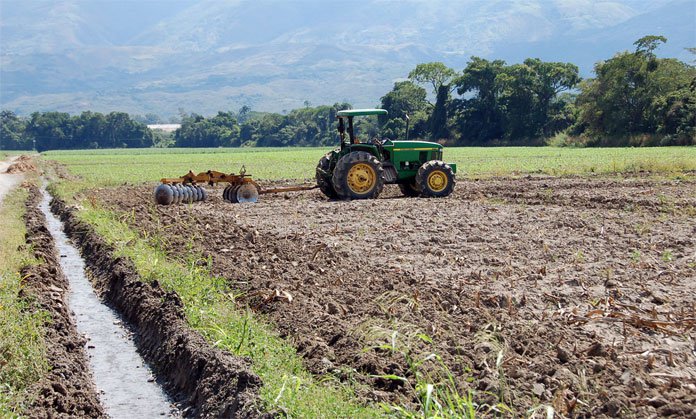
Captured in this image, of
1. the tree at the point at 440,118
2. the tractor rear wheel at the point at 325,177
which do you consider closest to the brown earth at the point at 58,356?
the tractor rear wheel at the point at 325,177

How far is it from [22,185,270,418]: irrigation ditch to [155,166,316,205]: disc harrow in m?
7.59

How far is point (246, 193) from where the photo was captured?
21.7 meters

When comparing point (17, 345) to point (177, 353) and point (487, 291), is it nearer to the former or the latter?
point (177, 353)

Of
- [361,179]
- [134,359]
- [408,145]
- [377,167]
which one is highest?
[408,145]

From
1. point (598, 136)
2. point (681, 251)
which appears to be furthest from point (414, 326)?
point (598, 136)

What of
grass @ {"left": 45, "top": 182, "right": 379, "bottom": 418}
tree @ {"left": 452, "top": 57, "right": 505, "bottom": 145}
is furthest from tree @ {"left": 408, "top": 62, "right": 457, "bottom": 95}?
grass @ {"left": 45, "top": 182, "right": 379, "bottom": 418}

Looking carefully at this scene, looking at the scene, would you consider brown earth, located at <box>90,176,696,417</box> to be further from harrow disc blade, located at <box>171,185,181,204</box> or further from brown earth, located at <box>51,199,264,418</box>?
harrow disc blade, located at <box>171,185,181,204</box>

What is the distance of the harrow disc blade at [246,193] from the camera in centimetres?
2170

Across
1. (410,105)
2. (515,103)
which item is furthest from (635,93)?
(410,105)

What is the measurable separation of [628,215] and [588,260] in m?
5.35

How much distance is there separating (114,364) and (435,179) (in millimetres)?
13284

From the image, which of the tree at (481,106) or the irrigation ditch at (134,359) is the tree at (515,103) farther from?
the irrigation ditch at (134,359)

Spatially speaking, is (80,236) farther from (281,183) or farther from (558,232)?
(281,183)

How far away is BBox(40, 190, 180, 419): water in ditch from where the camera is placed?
7.89 meters
